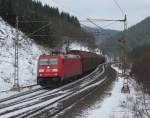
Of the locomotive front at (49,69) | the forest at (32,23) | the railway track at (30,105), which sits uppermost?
the forest at (32,23)

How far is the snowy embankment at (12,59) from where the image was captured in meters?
37.7

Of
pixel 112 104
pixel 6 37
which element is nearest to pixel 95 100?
pixel 112 104

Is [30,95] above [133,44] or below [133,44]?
below

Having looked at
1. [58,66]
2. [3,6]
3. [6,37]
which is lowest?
[58,66]

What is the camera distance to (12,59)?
160ft

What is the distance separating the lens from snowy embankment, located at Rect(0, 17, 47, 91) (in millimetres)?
37666

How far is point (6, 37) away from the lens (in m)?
59.2

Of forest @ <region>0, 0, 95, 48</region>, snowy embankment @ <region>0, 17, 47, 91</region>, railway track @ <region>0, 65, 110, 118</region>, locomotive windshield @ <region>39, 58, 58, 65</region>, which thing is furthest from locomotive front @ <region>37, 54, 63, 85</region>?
forest @ <region>0, 0, 95, 48</region>

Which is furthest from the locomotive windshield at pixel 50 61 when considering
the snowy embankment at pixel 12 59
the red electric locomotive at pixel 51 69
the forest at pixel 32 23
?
the forest at pixel 32 23

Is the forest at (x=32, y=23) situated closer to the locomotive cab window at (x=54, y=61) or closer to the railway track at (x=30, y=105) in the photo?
the locomotive cab window at (x=54, y=61)

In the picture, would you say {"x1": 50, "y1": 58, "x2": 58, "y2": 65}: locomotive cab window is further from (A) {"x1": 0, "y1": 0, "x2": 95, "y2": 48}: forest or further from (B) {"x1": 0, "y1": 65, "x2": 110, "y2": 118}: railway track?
(A) {"x1": 0, "y1": 0, "x2": 95, "y2": 48}: forest

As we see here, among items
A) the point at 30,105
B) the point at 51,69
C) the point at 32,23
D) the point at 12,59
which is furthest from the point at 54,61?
the point at 32,23

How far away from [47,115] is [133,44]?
125794 millimetres

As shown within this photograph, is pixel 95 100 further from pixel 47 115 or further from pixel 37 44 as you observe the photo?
pixel 37 44
